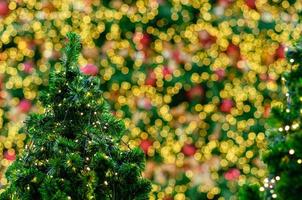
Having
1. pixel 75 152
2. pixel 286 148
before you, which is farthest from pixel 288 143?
pixel 75 152

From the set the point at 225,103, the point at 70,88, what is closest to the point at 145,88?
the point at 225,103

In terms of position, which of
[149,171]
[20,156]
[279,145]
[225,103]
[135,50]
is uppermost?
[135,50]

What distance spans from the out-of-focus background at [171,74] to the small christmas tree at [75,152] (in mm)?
2508

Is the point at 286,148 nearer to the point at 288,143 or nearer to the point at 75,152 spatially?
the point at 288,143

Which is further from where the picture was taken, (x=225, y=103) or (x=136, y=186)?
(x=225, y=103)

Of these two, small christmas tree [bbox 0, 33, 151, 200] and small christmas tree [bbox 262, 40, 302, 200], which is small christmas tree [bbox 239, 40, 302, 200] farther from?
small christmas tree [bbox 0, 33, 151, 200]

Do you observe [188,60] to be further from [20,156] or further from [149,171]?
[20,156]

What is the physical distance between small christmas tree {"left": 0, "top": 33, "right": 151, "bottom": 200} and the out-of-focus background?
2508 millimetres

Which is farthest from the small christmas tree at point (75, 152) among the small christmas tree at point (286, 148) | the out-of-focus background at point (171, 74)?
the out-of-focus background at point (171, 74)

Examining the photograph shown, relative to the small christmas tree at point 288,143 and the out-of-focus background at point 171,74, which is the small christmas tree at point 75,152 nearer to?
A: the small christmas tree at point 288,143

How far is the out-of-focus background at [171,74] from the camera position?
5.38m

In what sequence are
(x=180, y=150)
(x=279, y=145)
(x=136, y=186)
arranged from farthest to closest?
1. (x=180, y=150)
2. (x=136, y=186)
3. (x=279, y=145)

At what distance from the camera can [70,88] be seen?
2.79 m

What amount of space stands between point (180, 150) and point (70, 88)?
2.73 meters
